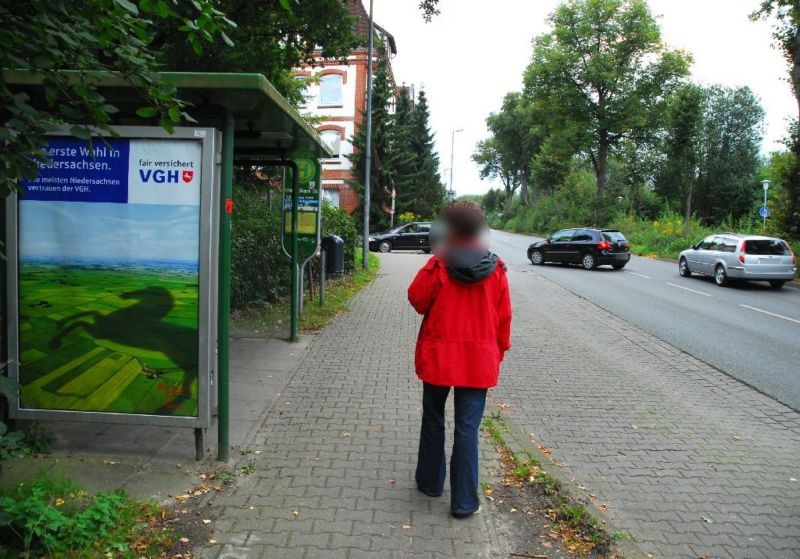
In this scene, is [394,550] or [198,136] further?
[198,136]

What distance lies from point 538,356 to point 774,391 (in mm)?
2722

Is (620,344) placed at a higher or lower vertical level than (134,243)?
lower

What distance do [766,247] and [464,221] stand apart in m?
18.4

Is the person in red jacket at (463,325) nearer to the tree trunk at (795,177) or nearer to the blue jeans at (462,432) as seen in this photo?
the blue jeans at (462,432)

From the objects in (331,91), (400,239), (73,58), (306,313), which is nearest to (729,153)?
(331,91)

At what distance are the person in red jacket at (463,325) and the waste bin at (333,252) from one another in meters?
8.29

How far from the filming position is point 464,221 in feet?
11.9

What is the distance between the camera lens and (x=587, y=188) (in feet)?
193

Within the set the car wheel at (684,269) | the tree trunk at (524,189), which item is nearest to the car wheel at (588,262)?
the car wheel at (684,269)

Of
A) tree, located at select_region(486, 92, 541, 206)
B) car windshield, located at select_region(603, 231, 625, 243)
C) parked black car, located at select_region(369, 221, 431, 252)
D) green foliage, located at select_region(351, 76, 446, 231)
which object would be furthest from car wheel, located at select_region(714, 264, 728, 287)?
tree, located at select_region(486, 92, 541, 206)

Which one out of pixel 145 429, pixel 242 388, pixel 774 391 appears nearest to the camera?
pixel 145 429

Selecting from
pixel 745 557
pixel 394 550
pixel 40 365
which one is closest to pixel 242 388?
pixel 40 365

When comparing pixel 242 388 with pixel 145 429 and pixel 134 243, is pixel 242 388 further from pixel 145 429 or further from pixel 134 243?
pixel 134 243

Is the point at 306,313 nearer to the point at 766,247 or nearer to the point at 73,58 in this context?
the point at 73,58
